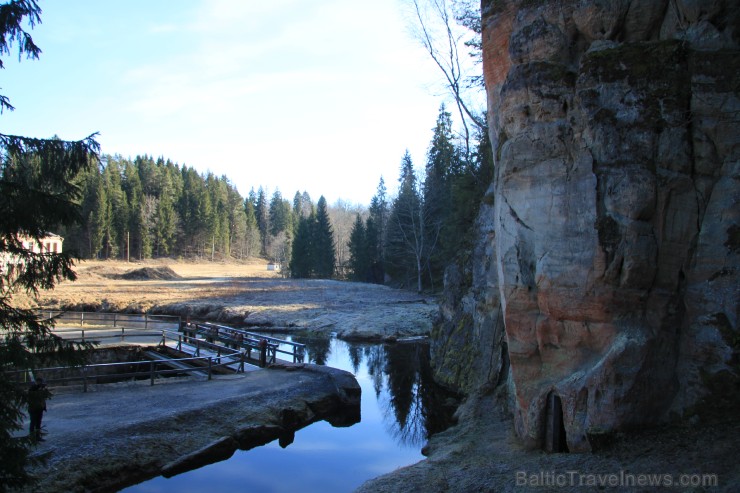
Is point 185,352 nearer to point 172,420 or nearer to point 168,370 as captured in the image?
point 168,370

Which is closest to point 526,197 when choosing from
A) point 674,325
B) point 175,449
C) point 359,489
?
point 674,325

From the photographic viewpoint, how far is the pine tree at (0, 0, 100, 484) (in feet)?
25.8

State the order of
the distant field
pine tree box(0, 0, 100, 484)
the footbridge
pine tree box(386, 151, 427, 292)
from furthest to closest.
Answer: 1. pine tree box(386, 151, 427, 292)
2. the distant field
3. the footbridge
4. pine tree box(0, 0, 100, 484)

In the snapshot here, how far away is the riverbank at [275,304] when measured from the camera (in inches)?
1503

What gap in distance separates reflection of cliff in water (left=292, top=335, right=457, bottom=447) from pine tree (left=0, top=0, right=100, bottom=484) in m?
12.0

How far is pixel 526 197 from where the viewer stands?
12.7 meters

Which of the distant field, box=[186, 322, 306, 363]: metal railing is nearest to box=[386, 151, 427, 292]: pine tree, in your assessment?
the distant field

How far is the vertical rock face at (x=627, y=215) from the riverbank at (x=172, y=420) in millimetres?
7914

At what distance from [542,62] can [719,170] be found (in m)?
4.36

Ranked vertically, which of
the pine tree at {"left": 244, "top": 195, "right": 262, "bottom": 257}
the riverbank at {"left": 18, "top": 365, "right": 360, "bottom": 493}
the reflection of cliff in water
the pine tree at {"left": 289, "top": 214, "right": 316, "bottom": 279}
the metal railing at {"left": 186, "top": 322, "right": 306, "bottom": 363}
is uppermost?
the pine tree at {"left": 244, "top": 195, "right": 262, "bottom": 257}

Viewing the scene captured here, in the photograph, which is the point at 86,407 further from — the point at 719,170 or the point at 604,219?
the point at 719,170

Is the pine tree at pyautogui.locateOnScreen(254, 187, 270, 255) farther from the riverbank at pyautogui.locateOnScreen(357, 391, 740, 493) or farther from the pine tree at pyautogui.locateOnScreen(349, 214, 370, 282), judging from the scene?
the riverbank at pyautogui.locateOnScreen(357, 391, 740, 493)

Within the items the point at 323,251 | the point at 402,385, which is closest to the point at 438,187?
the point at 323,251

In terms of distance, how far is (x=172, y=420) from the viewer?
14984 mm
